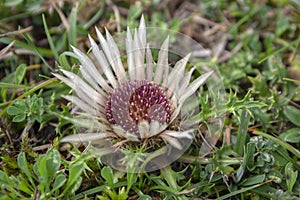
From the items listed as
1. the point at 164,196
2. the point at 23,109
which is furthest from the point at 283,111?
the point at 23,109

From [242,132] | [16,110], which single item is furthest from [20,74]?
[242,132]

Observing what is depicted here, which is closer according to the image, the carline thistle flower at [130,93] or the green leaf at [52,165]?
the green leaf at [52,165]

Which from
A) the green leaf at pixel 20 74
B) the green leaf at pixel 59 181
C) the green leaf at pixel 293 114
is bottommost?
the green leaf at pixel 59 181

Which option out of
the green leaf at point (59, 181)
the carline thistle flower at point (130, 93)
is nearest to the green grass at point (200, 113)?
the green leaf at point (59, 181)

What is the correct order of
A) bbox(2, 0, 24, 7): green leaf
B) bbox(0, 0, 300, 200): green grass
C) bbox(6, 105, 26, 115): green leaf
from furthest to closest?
bbox(2, 0, 24, 7): green leaf
bbox(6, 105, 26, 115): green leaf
bbox(0, 0, 300, 200): green grass

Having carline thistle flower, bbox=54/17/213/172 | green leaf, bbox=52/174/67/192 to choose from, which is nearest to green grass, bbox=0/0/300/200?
green leaf, bbox=52/174/67/192

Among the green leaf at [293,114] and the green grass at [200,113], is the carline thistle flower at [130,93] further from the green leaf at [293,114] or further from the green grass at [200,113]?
the green leaf at [293,114]

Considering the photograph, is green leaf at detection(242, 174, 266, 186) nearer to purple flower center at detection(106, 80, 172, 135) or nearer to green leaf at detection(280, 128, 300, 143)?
green leaf at detection(280, 128, 300, 143)
